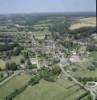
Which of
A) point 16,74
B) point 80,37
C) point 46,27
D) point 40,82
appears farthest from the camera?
point 46,27

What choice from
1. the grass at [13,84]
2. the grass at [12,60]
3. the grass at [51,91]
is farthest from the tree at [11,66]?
the grass at [51,91]

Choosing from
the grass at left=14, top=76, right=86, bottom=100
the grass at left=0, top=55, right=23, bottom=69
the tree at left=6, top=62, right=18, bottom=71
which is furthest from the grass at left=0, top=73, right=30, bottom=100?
the grass at left=0, top=55, right=23, bottom=69

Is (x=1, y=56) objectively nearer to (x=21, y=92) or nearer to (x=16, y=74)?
(x=16, y=74)

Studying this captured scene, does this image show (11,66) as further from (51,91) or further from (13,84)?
(51,91)

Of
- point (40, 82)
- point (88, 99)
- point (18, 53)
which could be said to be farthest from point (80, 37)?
point (88, 99)

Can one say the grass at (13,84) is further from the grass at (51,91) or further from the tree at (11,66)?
the tree at (11,66)

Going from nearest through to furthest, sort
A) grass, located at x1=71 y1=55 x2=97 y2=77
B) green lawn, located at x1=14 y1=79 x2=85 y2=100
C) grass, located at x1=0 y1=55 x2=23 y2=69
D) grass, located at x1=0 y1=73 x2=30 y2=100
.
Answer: green lawn, located at x1=14 y1=79 x2=85 y2=100 → grass, located at x1=0 y1=73 x2=30 y2=100 → grass, located at x1=71 y1=55 x2=97 y2=77 → grass, located at x1=0 y1=55 x2=23 y2=69

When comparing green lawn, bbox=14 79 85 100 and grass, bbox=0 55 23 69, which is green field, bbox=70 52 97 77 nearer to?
green lawn, bbox=14 79 85 100
